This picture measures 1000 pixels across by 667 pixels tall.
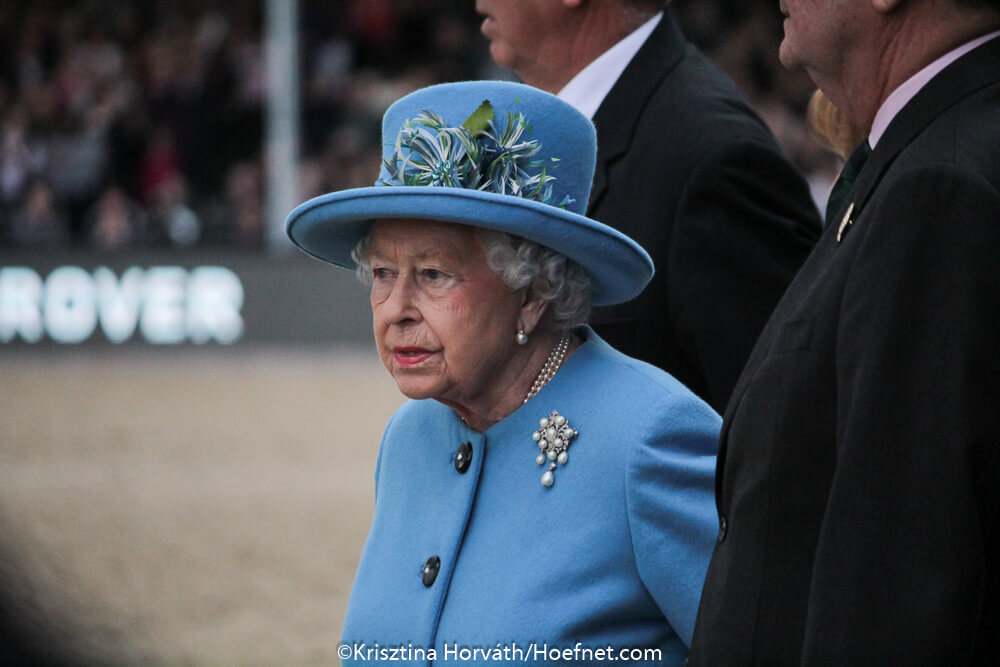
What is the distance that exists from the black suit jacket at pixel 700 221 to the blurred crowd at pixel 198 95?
993 centimetres

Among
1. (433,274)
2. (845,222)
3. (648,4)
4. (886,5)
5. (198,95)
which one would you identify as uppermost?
(198,95)

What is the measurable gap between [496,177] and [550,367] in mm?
352

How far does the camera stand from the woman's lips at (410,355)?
91.4 inches

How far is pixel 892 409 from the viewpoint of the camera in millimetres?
1420

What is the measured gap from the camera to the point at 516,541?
2.27 m

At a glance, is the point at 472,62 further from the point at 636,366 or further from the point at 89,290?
the point at 636,366

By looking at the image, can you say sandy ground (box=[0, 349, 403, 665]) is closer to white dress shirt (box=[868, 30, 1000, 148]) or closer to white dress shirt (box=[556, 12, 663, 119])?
white dress shirt (box=[556, 12, 663, 119])

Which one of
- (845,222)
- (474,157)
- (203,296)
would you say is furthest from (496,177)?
(203,296)

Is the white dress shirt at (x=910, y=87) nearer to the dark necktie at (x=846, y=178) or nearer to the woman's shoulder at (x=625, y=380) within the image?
the dark necktie at (x=846, y=178)

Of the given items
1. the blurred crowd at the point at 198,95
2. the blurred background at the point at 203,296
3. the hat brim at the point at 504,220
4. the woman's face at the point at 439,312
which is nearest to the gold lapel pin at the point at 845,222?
the hat brim at the point at 504,220

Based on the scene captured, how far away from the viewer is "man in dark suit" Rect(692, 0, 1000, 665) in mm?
1396

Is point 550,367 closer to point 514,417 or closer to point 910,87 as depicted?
point 514,417

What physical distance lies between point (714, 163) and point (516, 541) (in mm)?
936

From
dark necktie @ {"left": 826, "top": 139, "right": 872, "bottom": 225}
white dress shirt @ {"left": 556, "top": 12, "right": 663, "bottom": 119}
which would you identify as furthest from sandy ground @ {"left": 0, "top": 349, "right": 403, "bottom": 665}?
dark necktie @ {"left": 826, "top": 139, "right": 872, "bottom": 225}
